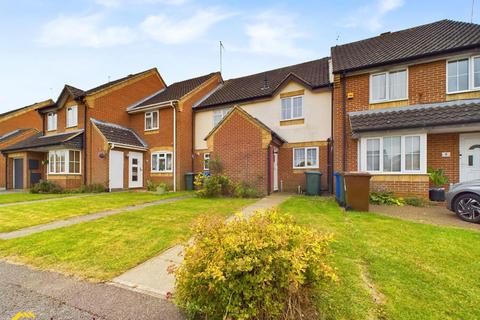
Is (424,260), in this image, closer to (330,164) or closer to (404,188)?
(404,188)

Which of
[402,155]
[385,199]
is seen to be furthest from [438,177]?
[385,199]

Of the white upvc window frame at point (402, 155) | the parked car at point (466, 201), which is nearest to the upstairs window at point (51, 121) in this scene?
the white upvc window frame at point (402, 155)

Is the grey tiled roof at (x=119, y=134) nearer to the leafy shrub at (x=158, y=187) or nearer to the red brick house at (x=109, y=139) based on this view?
the red brick house at (x=109, y=139)

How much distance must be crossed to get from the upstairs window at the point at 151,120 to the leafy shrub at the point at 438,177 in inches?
681

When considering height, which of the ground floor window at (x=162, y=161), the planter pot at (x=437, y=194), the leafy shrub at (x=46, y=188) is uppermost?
the ground floor window at (x=162, y=161)

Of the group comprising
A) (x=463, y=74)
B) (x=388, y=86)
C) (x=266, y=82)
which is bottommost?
(x=388, y=86)

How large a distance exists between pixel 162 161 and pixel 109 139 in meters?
3.84

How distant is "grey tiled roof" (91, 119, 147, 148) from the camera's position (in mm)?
15742

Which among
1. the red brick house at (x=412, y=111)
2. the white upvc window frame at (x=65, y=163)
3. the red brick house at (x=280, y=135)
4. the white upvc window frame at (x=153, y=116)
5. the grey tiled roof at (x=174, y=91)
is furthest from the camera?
the grey tiled roof at (x=174, y=91)

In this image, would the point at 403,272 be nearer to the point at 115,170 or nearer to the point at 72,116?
the point at 115,170

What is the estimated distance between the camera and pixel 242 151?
1283 cm

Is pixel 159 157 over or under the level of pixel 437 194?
over

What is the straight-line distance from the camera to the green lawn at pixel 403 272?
2551mm

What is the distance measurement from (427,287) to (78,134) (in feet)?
63.9
